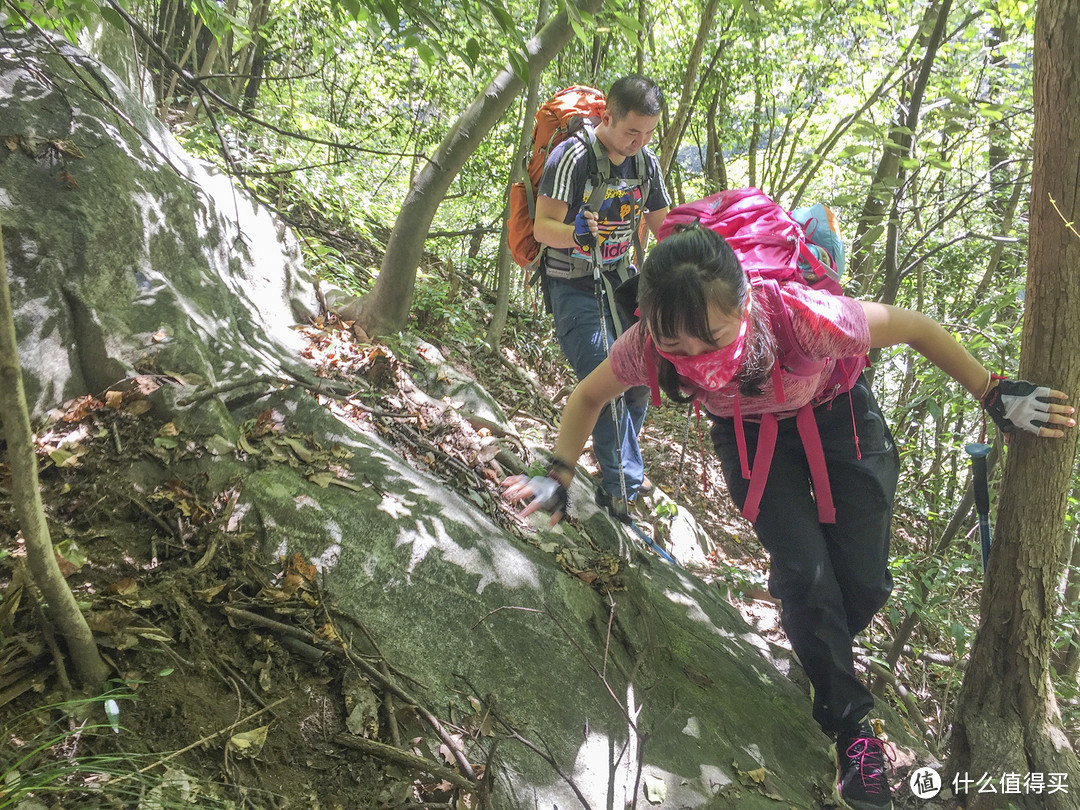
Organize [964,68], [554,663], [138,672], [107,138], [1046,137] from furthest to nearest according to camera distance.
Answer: [964,68] → [107,138] → [554,663] → [1046,137] → [138,672]

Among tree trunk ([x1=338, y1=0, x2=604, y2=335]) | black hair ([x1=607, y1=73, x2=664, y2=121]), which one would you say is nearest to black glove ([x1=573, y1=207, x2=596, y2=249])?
black hair ([x1=607, y1=73, x2=664, y2=121])

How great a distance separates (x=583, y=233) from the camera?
3.47 metres

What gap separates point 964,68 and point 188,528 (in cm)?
690

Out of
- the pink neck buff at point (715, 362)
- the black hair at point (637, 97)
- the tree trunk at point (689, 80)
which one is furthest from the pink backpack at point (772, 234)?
the tree trunk at point (689, 80)

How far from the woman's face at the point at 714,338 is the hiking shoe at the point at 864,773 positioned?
5.88 feet

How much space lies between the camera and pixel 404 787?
1891mm

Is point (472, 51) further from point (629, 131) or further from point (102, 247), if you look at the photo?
point (102, 247)

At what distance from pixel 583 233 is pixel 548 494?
69.5 inches

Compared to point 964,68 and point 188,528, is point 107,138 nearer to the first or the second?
point 188,528

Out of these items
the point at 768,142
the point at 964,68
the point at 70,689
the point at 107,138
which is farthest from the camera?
the point at 768,142

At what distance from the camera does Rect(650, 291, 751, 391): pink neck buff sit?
6.37ft

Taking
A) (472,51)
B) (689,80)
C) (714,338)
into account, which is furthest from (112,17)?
(689,80)

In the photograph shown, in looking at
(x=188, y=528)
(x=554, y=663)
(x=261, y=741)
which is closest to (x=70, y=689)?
(x=261, y=741)

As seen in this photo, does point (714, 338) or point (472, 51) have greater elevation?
point (472, 51)
